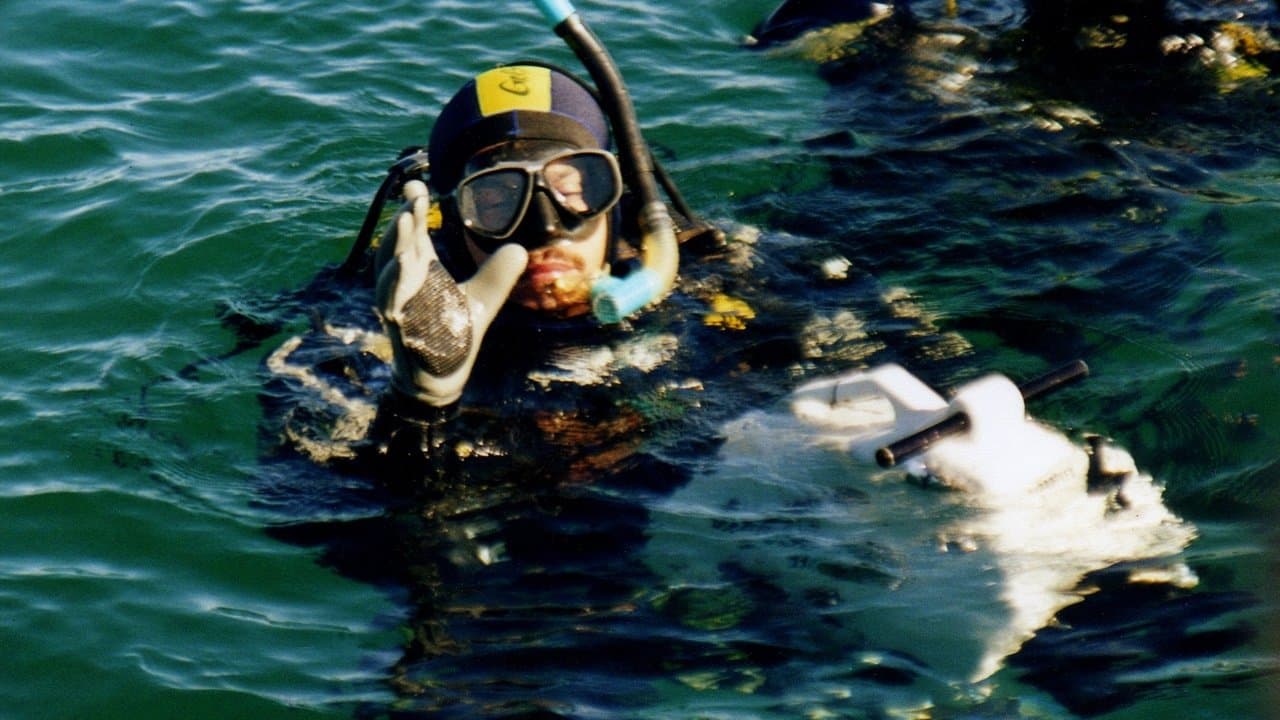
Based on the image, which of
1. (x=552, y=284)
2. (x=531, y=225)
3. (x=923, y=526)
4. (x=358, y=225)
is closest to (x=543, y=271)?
(x=552, y=284)

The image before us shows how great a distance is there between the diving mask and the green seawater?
679 mm

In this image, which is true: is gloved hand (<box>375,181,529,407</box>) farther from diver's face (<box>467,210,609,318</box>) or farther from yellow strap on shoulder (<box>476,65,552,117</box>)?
yellow strap on shoulder (<box>476,65,552,117</box>)

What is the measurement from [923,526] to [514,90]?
1878mm

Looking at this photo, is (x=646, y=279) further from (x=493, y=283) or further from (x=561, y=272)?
(x=493, y=283)

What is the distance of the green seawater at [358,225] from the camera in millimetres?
3781

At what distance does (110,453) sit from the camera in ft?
15.7

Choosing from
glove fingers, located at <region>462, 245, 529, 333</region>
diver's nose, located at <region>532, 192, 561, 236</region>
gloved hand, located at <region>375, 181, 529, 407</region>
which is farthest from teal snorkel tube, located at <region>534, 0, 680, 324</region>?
gloved hand, located at <region>375, 181, 529, 407</region>

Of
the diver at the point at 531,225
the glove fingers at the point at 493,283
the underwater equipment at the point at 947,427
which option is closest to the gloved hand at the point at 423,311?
the glove fingers at the point at 493,283

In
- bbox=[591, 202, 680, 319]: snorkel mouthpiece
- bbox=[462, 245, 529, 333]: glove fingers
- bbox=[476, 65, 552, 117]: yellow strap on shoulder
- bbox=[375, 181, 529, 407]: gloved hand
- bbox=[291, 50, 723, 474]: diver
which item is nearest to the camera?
bbox=[375, 181, 529, 407]: gloved hand

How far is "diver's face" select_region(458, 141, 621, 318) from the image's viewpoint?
14.8 ft

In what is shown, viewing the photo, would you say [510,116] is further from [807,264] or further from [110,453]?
[110,453]

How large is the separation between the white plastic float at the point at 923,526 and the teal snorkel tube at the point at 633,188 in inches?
24.4

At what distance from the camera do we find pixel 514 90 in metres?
4.86

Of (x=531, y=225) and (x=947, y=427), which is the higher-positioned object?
(x=531, y=225)
